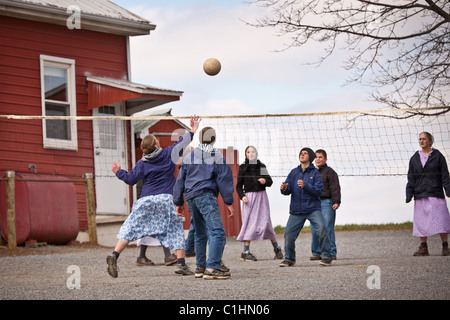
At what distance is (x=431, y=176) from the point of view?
40.2 ft

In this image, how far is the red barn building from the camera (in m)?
16.7

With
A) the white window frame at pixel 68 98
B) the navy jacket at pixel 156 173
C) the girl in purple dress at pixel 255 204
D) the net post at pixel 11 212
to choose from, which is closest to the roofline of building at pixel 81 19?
the white window frame at pixel 68 98

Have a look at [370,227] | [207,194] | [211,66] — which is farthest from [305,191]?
[370,227]

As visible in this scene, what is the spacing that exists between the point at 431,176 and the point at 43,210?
26.6ft

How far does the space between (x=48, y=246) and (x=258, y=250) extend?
442 centimetres

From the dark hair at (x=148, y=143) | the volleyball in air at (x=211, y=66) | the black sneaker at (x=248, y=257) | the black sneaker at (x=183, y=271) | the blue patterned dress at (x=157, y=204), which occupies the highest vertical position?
the volleyball in air at (x=211, y=66)

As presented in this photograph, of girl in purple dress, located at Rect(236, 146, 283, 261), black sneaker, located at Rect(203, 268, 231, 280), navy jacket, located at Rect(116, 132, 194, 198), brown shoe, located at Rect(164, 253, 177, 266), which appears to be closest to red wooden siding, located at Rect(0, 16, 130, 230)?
girl in purple dress, located at Rect(236, 146, 283, 261)

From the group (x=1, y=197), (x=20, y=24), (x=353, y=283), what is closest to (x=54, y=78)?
(x=20, y=24)

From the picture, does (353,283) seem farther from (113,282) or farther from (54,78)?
(54,78)

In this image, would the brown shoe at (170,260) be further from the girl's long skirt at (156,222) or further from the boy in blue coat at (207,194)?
the boy in blue coat at (207,194)

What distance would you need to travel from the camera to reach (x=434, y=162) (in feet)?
40.1

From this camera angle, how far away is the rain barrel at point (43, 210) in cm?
1538

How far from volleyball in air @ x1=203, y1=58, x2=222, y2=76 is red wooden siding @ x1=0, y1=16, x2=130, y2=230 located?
5.90m

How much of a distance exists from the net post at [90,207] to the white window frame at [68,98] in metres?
1.20
